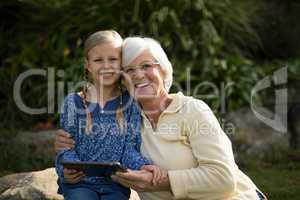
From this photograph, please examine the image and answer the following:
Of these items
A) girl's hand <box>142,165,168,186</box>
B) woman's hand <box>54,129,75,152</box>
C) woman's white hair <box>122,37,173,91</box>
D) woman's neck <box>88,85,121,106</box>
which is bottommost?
girl's hand <box>142,165,168,186</box>

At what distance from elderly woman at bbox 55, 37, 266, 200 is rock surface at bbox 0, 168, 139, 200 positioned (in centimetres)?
112

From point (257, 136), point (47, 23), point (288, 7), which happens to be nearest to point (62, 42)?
point (47, 23)

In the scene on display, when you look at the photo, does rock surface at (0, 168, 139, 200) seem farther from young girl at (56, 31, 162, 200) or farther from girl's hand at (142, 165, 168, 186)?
girl's hand at (142, 165, 168, 186)

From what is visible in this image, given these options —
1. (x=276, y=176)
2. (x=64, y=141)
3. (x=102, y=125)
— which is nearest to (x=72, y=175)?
(x=64, y=141)

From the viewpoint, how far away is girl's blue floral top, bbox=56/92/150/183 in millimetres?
3291

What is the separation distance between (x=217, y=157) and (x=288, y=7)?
6593 millimetres

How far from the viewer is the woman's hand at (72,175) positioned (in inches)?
129

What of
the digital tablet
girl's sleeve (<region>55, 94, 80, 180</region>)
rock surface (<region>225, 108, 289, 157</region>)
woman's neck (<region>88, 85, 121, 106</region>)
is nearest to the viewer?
the digital tablet

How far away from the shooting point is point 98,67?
3.36 meters

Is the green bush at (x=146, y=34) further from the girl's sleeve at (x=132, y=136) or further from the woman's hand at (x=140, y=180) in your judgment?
the woman's hand at (x=140, y=180)

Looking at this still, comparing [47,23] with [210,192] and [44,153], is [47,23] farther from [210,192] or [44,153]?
[210,192]

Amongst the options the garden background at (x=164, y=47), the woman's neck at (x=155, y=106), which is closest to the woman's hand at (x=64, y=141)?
the woman's neck at (x=155, y=106)

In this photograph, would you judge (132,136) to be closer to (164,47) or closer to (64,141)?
(64,141)

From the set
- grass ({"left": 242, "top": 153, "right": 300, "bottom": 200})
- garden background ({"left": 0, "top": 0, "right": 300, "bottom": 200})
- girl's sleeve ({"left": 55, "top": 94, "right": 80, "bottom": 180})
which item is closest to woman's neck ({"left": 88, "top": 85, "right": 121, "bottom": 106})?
girl's sleeve ({"left": 55, "top": 94, "right": 80, "bottom": 180})
